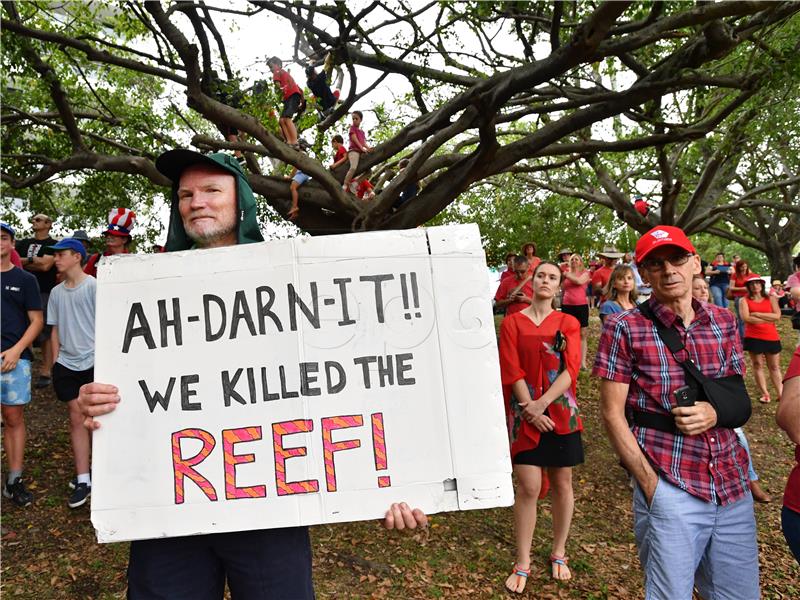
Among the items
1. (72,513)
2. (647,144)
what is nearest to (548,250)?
(647,144)

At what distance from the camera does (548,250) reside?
60.3 feet

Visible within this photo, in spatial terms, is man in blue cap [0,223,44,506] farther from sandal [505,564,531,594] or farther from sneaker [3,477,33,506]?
sandal [505,564,531,594]

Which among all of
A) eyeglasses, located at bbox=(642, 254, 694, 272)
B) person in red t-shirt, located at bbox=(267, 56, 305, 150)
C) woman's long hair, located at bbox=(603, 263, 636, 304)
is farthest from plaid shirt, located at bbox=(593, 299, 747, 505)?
person in red t-shirt, located at bbox=(267, 56, 305, 150)

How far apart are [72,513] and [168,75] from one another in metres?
5.02

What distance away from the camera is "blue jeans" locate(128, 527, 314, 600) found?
1.87 m

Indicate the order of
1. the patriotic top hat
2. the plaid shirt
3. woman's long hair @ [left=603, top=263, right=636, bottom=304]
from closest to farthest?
1. the plaid shirt
2. the patriotic top hat
3. woman's long hair @ [left=603, top=263, right=636, bottom=304]

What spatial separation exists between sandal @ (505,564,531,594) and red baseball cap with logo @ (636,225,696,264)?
7.77ft

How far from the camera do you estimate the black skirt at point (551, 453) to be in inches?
142

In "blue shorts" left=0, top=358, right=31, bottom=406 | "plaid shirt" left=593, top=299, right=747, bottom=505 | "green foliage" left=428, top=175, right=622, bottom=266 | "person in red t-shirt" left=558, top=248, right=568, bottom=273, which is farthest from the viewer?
"green foliage" left=428, top=175, right=622, bottom=266

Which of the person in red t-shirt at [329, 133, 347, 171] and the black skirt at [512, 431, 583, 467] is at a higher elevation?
the person in red t-shirt at [329, 133, 347, 171]

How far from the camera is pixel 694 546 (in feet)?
7.80

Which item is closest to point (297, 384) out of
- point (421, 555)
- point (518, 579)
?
point (518, 579)

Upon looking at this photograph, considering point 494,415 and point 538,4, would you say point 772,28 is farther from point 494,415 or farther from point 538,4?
point 494,415

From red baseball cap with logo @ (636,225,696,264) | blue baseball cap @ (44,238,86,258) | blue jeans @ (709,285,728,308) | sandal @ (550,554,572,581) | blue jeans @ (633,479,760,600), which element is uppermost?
blue baseball cap @ (44,238,86,258)
